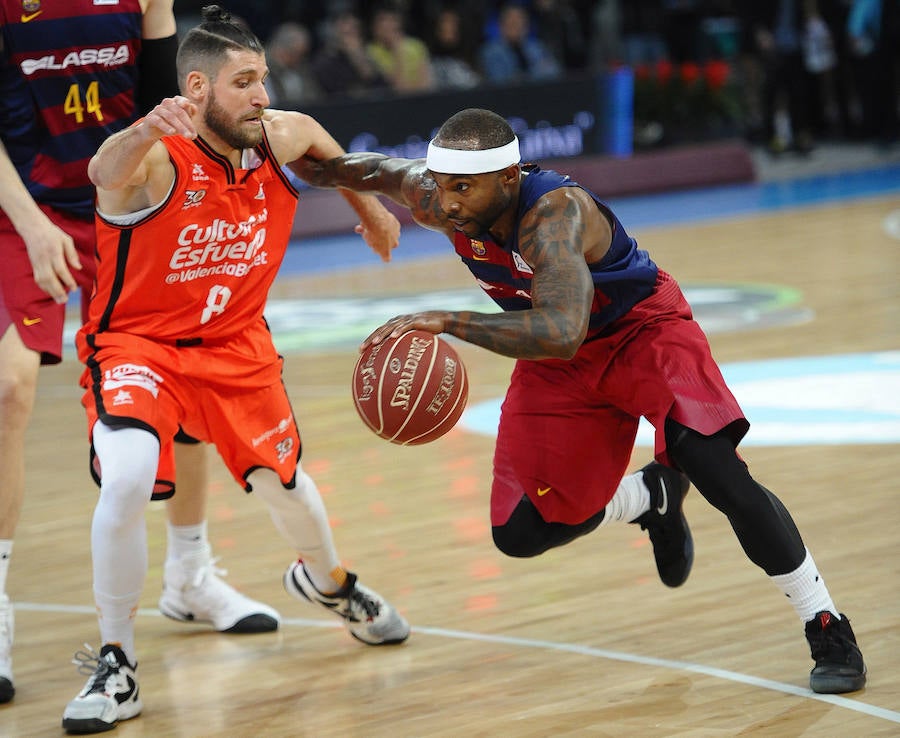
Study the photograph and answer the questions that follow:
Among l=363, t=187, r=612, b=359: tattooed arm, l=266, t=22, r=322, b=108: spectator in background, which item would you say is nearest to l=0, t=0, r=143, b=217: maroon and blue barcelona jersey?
l=363, t=187, r=612, b=359: tattooed arm

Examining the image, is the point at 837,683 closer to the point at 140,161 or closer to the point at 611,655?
the point at 611,655

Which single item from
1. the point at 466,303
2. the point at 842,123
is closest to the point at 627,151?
the point at 842,123

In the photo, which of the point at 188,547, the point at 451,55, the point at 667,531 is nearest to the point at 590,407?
the point at 667,531

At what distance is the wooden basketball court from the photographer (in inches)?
154

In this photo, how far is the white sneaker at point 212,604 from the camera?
4.77 metres

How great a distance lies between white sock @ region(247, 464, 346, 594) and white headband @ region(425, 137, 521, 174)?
1074mm

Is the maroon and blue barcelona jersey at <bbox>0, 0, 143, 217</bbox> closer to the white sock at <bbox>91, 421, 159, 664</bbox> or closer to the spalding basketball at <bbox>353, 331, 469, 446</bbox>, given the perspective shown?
the white sock at <bbox>91, 421, 159, 664</bbox>

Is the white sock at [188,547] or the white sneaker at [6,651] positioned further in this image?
the white sock at [188,547]

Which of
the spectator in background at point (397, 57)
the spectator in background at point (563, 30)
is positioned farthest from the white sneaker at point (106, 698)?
the spectator in background at point (563, 30)

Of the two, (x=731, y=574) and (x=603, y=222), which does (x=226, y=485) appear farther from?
(x=603, y=222)

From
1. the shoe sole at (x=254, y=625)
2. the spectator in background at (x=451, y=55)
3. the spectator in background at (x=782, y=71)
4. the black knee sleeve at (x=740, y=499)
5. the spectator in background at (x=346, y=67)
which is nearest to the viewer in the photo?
the black knee sleeve at (x=740, y=499)

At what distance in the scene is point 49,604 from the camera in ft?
16.6

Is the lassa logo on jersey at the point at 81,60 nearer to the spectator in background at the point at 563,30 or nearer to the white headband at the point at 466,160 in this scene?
the white headband at the point at 466,160

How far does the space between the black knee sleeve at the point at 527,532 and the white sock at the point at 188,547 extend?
1027 millimetres
